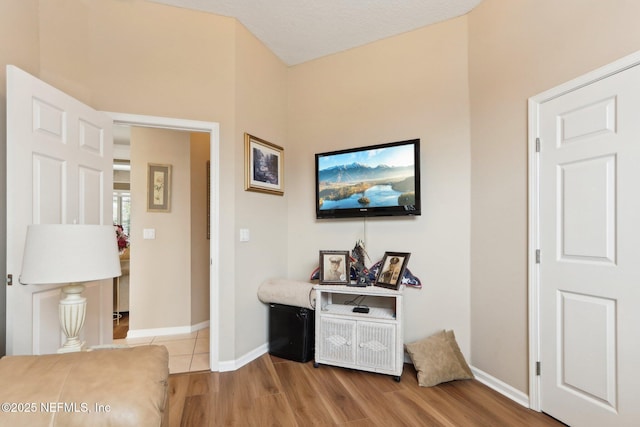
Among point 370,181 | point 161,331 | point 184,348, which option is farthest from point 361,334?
point 161,331

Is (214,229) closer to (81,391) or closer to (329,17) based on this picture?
(81,391)

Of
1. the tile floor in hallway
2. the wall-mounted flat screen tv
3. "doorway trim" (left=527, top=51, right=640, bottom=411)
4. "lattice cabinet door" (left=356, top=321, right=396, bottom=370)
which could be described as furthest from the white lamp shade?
"doorway trim" (left=527, top=51, right=640, bottom=411)

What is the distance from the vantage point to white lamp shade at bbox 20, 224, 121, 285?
1.22 metres

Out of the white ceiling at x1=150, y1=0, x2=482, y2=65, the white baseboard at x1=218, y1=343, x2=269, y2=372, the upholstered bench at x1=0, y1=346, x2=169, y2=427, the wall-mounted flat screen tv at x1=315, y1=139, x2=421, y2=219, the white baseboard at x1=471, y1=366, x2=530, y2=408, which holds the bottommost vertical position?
the white baseboard at x1=218, y1=343, x2=269, y2=372

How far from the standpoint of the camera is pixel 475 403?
6.50 ft

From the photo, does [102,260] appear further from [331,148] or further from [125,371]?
[331,148]

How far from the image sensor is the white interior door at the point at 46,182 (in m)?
1.47

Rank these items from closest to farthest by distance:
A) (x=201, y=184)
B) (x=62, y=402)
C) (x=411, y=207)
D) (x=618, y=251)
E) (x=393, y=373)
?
(x=62, y=402) < (x=618, y=251) < (x=393, y=373) < (x=411, y=207) < (x=201, y=184)

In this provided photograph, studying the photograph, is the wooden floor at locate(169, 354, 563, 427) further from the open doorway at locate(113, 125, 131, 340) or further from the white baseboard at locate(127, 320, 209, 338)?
the open doorway at locate(113, 125, 131, 340)

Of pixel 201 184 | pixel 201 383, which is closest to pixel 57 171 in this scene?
pixel 201 383

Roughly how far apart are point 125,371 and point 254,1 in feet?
8.53

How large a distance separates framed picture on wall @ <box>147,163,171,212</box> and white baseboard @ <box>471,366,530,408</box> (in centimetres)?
352

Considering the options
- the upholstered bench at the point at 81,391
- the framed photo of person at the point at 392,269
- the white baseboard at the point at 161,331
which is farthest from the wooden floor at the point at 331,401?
the white baseboard at the point at 161,331

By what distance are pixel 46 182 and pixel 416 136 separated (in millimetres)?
2632
